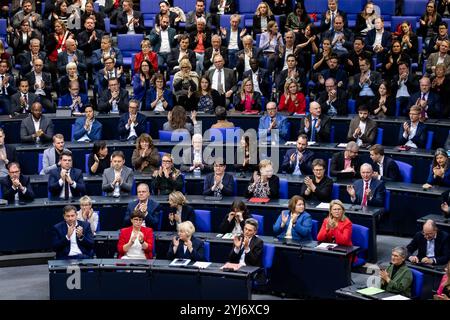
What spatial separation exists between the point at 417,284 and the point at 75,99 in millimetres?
6569

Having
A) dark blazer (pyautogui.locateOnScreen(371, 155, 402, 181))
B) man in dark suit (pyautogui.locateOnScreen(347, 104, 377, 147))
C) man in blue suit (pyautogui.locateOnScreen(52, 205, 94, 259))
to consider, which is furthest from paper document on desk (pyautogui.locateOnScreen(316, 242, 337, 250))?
man in dark suit (pyautogui.locateOnScreen(347, 104, 377, 147))

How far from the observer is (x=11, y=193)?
42.7 feet

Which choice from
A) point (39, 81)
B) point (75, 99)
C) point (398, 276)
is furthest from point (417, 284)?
point (39, 81)

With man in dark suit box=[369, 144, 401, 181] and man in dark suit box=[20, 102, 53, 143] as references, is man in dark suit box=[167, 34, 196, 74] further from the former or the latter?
man in dark suit box=[369, 144, 401, 181]

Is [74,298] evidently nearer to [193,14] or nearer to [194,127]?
[194,127]

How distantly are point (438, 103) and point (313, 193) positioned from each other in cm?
294

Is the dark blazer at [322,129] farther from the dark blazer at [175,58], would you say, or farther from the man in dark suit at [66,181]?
the man in dark suit at [66,181]

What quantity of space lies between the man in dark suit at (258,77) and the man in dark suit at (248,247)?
185 inches

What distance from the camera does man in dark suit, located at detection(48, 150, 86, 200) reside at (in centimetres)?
1309

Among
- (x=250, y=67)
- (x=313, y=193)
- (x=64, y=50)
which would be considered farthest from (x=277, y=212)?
(x=64, y=50)

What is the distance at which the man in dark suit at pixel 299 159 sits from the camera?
13.8m

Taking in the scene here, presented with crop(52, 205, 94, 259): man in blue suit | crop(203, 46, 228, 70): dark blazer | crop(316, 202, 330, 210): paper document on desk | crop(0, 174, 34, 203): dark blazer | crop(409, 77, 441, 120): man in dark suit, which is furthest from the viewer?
crop(203, 46, 228, 70): dark blazer

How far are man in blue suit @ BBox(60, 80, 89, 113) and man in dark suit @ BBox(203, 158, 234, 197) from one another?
10.1ft
